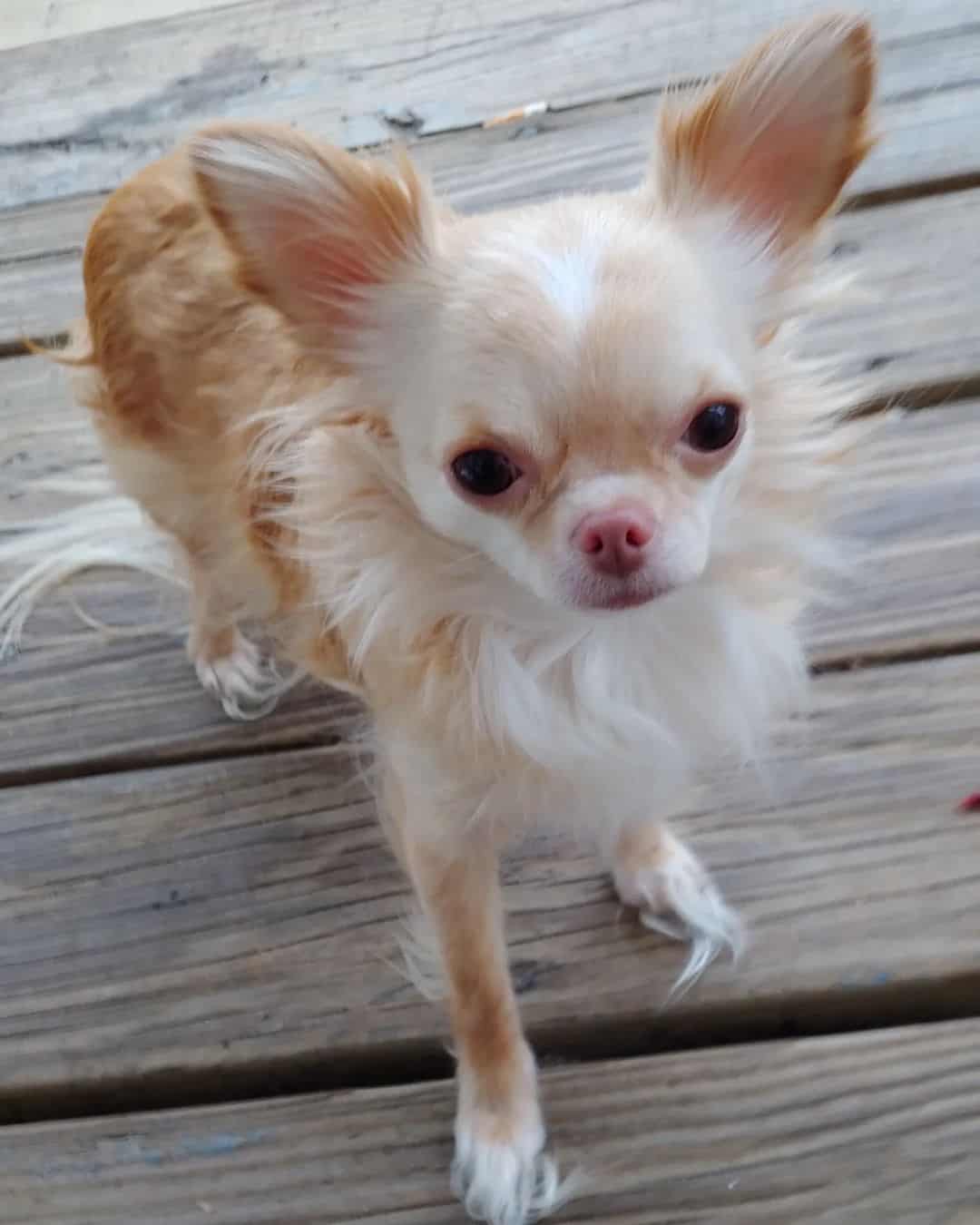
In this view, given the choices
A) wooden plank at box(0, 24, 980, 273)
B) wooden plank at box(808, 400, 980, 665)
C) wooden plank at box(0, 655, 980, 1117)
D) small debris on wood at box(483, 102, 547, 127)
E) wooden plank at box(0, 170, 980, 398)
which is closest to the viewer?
wooden plank at box(0, 655, 980, 1117)

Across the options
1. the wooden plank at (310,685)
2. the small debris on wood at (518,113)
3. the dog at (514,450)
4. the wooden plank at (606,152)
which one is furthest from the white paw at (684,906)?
the small debris on wood at (518,113)

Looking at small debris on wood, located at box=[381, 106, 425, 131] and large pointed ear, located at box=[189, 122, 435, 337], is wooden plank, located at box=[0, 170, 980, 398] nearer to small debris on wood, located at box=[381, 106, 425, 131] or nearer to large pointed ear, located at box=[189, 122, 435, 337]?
small debris on wood, located at box=[381, 106, 425, 131]

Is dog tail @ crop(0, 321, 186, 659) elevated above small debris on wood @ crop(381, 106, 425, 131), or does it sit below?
below

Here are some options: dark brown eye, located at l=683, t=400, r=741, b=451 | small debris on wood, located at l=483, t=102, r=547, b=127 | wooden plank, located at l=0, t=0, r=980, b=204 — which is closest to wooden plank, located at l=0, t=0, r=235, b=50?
wooden plank, located at l=0, t=0, r=980, b=204

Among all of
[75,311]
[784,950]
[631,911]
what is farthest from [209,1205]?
[75,311]

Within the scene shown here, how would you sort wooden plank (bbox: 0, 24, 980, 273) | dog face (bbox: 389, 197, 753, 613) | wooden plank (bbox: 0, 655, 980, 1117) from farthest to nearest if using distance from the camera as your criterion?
wooden plank (bbox: 0, 24, 980, 273), wooden plank (bbox: 0, 655, 980, 1117), dog face (bbox: 389, 197, 753, 613)

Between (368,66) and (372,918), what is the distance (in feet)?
4.34

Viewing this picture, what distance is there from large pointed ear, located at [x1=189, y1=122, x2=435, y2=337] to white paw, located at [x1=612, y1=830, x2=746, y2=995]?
0.64m

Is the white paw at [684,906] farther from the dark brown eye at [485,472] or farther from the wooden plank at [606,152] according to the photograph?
the wooden plank at [606,152]

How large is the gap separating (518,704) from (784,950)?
46 centimetres

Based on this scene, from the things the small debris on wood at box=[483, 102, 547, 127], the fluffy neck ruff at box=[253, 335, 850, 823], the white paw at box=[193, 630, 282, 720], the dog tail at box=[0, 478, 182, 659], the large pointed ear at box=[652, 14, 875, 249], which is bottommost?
the fluffy neck ruff at box=[253, 335, 850, 823]

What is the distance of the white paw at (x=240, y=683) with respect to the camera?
1361 millimetres

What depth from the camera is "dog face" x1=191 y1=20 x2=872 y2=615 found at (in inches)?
28.1

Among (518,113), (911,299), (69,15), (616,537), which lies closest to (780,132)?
(616,537)
